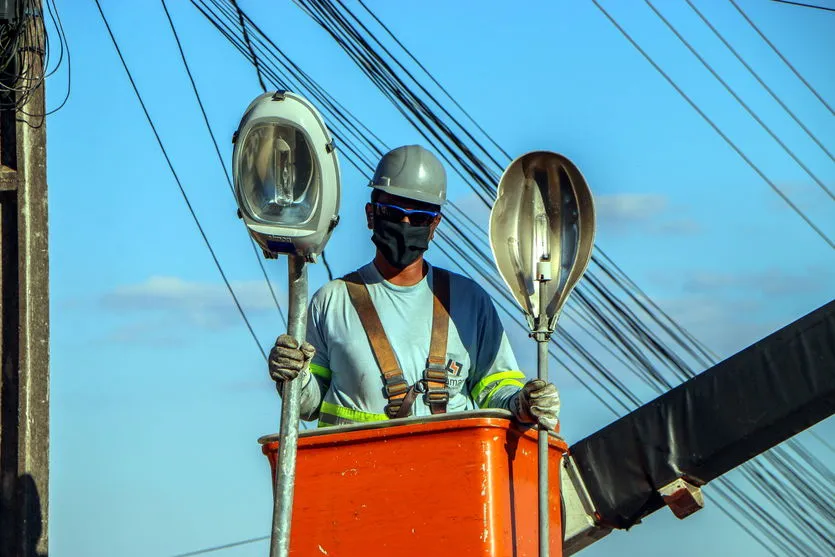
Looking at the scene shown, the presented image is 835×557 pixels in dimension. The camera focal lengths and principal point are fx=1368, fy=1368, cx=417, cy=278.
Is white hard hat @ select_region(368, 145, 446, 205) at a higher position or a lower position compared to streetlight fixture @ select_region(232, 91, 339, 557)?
higher

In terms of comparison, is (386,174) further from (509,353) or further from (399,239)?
(509,353)

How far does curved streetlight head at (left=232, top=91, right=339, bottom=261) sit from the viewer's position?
12.8ft

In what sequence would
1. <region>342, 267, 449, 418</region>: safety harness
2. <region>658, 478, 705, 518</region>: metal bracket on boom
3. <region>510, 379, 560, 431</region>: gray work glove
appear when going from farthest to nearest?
<region>658, 478, 705, 518</region>: metal bracket on boom → <region>342, 267, 449, 418</region>: safety harness → <region>510, 379, 560, 431</region>: gray work glove

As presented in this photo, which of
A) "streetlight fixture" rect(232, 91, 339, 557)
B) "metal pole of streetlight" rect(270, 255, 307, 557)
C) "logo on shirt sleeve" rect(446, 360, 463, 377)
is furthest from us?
"logo on shirt sleeve" rect(446, 360, 463, 377)

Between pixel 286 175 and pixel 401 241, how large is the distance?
1.10 m

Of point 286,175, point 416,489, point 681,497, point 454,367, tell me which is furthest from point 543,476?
point 681,497

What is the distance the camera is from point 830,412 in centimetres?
634

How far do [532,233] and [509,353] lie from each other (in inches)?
20.5

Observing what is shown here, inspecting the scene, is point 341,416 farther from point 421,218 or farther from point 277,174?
point 277,174

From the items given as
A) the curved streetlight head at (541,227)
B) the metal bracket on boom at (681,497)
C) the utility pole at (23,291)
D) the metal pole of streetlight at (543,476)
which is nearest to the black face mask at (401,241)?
the curved streetlight head at (541,227)

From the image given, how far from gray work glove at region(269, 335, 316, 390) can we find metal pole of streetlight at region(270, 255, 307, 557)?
0.08 feet

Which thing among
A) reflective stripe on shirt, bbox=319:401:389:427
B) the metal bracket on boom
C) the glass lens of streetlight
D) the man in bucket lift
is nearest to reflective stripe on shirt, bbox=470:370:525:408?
the man in bucket lift

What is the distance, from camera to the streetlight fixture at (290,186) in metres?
3.91

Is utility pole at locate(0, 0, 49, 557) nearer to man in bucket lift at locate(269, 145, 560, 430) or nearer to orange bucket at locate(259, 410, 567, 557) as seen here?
man in bucket lift at locate(269, 145, 560, 430)
